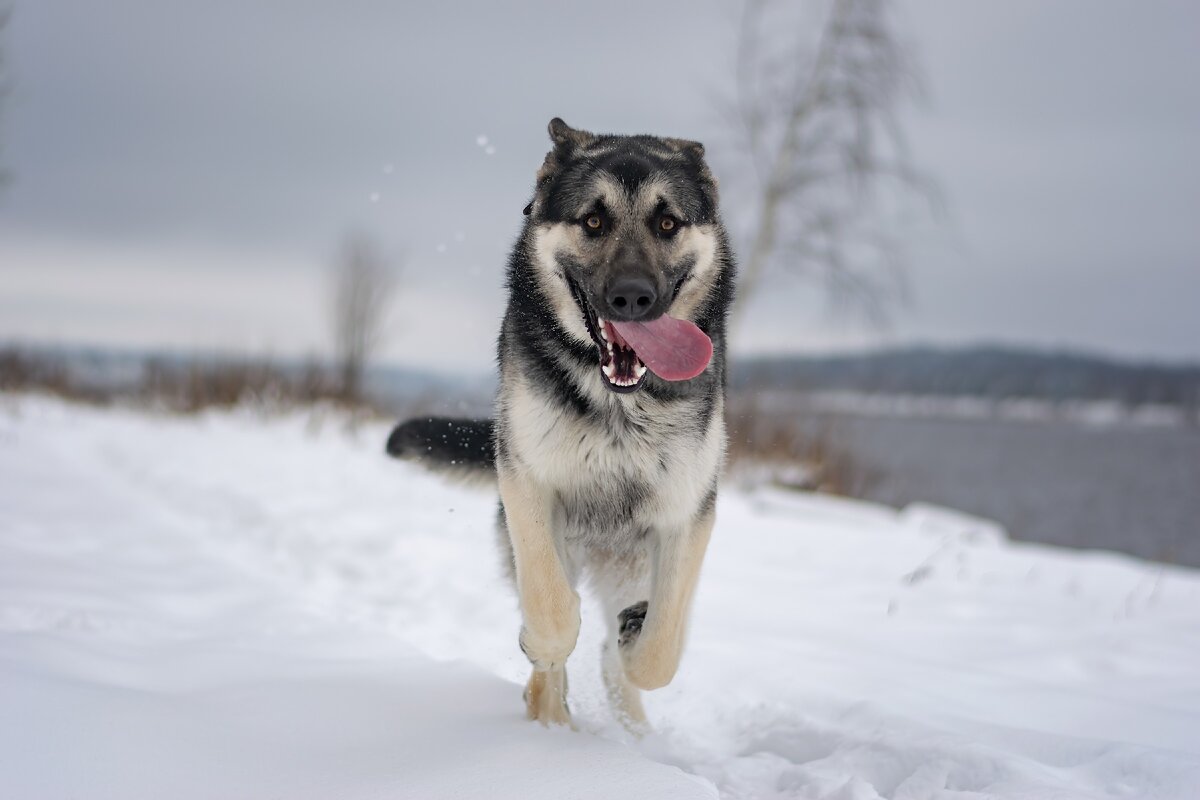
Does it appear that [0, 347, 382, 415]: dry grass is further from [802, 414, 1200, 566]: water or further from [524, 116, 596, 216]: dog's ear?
[524, 116, 596, 216]: dog's ear

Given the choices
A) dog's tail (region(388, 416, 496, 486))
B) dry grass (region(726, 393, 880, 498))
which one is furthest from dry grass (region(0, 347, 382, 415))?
dog's tail (region(388, 416, 496, 486))

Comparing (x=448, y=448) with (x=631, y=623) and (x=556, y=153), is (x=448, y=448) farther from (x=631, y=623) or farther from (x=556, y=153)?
(x=556, y=153)

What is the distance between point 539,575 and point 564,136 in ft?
5.46

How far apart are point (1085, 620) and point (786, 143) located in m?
11.6

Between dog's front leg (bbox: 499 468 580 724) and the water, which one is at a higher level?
dog's front leg (bbox: 499 468 580 724)

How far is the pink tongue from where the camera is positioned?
102 inches

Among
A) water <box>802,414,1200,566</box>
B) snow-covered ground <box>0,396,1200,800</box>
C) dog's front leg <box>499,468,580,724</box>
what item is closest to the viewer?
snow-covered ground <box>0,396,1200,800</box>

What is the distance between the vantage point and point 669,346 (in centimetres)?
263

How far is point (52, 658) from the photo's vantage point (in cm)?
299

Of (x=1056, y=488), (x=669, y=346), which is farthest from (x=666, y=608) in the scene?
(x=1056, y=488)

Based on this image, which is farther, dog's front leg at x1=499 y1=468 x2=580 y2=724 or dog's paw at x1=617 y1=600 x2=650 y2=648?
dog's paw at x1=617 y1=600 x2=650 y2=648

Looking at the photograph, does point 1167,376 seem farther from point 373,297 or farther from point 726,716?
point 726,716

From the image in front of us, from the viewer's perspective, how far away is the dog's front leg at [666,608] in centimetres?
295

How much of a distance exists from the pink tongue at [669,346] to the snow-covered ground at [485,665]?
1214mm
